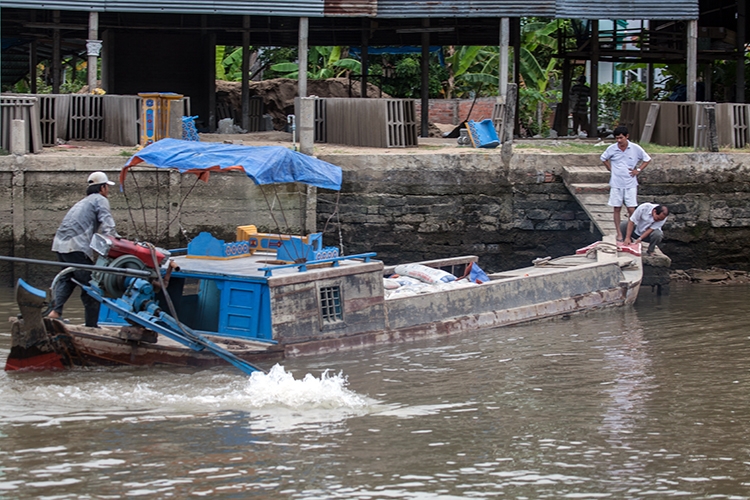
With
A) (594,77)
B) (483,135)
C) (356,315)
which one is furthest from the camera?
(594,77)

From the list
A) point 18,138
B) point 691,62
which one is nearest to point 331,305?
point 18,138

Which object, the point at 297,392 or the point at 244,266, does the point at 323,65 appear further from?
the point at 297,392

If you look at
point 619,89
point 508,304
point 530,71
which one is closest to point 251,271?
point 508,304

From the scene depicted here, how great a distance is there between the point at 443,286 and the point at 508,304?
0.89m

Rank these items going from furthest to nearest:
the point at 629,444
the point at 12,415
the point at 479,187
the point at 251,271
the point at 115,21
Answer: the point at 115,21 < the point at 479,187 < the point at 251,271 < the point at 12,415 < the point at 629,444

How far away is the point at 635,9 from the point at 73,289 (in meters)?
13.2

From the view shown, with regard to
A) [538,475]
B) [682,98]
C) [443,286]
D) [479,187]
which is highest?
[682,98]

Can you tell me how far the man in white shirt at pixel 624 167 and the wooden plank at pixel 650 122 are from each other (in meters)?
4.25

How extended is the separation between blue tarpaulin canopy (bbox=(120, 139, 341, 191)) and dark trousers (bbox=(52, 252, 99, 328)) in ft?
3.78

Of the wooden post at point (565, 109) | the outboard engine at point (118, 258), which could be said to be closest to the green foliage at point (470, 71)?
the wooden post at point (565, 109)

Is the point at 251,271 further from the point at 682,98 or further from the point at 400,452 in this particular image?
the point at 682,98

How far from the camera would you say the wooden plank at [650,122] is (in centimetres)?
1816

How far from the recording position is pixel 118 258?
9523mm

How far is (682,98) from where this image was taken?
2186 cm
